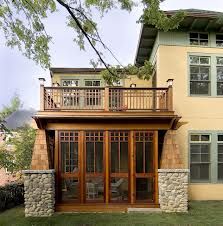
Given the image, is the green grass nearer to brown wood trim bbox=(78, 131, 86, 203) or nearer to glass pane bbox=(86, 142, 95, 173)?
brown wood trim bbox=(78, 131, 86, 203)

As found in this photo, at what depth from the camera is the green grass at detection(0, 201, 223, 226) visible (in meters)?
9.29

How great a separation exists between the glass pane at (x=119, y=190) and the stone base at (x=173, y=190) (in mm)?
1237

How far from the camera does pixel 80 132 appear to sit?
36.2 ft

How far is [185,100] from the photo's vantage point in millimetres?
12953

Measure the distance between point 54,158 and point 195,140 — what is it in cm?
591

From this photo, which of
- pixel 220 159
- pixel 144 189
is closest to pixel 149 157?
pixel 144 189

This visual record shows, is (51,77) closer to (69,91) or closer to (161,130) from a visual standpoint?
(69,91)

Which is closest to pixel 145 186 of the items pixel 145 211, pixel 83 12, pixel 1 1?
pixel 145 211

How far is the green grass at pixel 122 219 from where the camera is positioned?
9.29 m

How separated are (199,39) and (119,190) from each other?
7.22 m

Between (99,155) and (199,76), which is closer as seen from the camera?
(99,155)

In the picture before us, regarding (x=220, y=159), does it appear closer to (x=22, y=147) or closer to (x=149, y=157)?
(x=149, y=157)

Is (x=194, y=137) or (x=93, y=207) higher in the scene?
(x=194, y=137)

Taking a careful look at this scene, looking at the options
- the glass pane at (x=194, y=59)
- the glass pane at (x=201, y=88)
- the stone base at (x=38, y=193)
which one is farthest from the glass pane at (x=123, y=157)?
the glass pane at (x=194, y=59)
